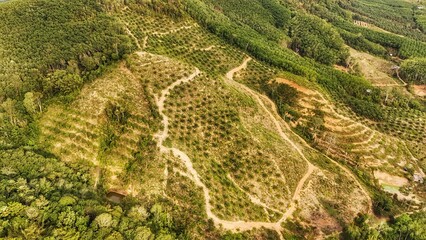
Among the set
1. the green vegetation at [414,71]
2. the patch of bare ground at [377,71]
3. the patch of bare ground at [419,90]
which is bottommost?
the patch of bare ground at [377,71]

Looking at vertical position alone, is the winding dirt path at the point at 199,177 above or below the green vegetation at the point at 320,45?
below

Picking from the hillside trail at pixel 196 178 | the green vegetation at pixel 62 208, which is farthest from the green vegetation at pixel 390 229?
the green vegetation at pixel 62 208

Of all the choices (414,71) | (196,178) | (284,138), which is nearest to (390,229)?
(284,138)

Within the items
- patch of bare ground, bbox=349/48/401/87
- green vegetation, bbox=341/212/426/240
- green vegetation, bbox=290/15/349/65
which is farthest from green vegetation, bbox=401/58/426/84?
green vegetation, bbox=341/212/426/240

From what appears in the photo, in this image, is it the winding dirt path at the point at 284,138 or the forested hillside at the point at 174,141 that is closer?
the forested hillside at the point at 174,141

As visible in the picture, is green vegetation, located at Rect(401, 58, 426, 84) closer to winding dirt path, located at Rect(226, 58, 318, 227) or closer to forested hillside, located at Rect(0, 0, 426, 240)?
forested hillside, located at Rect(0, 0, 426, 240)

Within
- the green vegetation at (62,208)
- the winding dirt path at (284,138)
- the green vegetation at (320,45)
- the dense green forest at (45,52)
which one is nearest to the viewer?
the green vegetation at (62,208)

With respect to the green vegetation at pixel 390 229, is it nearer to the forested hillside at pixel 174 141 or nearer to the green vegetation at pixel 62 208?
the forested hillside at pixel 174 141

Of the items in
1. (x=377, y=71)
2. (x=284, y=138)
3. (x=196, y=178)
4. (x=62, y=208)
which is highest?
(x=377, y=71)

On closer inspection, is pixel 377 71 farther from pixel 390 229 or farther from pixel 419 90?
pixel 390 229
